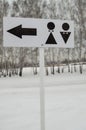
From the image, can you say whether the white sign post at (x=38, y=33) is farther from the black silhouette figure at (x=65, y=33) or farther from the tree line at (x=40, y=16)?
the tree line at (x=40, y=16)

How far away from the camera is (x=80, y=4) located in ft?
105

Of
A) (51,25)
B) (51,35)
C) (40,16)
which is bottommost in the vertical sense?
(51,35)

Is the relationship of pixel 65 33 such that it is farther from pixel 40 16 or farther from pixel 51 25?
pixel 40 16

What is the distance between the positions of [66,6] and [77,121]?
29.4 m

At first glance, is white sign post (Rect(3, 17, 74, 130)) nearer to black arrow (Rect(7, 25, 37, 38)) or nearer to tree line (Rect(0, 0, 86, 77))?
black arrow (Rect(7, 25, 37, 38))

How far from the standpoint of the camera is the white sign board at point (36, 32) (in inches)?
147

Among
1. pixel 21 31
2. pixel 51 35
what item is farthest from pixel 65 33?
pixel 21 31

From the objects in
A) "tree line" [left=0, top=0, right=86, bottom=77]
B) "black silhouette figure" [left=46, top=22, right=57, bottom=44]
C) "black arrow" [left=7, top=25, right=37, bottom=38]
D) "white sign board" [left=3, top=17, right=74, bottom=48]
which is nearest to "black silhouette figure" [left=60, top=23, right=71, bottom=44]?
"white sign board" [left=3, top=17, right=74, bottom=48]

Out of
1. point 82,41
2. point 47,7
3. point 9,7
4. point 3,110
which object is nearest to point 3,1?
point 9,7

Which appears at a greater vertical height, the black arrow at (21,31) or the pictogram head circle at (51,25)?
the pictogram head circle at (51,25)

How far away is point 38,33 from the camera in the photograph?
3.86 meters

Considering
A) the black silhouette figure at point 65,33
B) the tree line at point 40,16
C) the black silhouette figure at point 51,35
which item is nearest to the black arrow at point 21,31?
the black silhouette figure at point 51,35

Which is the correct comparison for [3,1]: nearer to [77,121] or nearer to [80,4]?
[80,4]

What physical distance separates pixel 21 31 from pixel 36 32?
0.71ft
